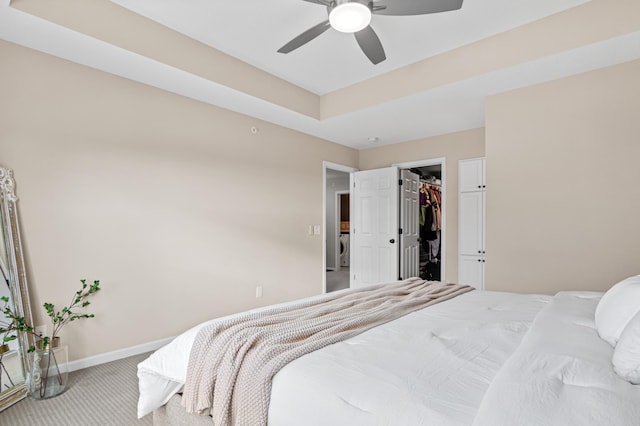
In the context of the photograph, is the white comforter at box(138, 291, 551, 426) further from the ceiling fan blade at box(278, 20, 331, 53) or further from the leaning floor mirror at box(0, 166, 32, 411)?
the ceiling fan blade at box(278, 20, 331, 53)

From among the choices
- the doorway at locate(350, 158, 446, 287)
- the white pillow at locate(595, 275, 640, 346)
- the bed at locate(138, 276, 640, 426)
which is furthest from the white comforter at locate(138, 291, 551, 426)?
the doorway at locate(350, 158, 446, 287)

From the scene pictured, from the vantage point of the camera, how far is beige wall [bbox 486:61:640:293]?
8.66 feet

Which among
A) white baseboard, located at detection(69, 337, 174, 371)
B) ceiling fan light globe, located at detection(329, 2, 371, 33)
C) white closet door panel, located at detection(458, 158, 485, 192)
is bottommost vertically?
white baseboard, located at detection(69, 337, 174, 371)

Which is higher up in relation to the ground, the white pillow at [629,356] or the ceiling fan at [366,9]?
→ the ceiling fan at [366,9]

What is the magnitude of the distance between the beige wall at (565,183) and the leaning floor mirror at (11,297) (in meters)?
3.74

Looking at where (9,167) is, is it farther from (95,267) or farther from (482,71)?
(482,71)

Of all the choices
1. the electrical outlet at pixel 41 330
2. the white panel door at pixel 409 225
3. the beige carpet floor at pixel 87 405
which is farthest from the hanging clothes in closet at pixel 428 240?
the electrical outlet at pixel 41 330

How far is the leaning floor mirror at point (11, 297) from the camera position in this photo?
2.09m

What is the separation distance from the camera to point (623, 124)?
2645mm

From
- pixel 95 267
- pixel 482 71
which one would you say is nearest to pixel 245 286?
pixel 95 267

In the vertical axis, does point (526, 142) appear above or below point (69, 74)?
below

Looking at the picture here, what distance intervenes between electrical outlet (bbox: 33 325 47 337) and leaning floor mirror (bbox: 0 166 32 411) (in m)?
0.08

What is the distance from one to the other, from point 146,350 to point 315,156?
10.1 feet

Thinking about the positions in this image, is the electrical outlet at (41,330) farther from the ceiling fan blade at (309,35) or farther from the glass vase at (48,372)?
the ceiling fan blade at (309,35)
